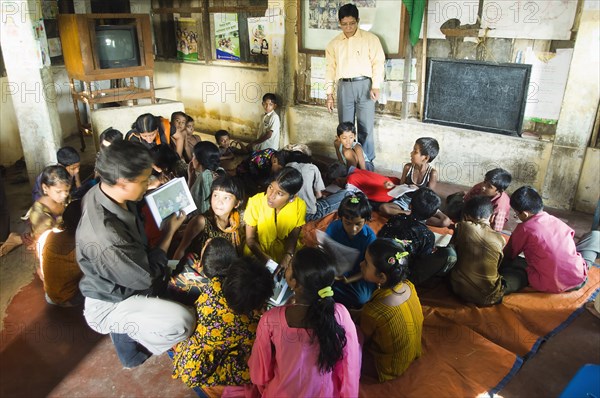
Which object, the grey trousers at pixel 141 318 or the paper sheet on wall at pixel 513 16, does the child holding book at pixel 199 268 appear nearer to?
the grey trousers at pixel 141 318

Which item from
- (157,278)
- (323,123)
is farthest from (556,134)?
(157,278)

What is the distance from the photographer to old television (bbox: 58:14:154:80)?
6.30 meters

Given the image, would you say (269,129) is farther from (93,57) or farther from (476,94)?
(476,94)

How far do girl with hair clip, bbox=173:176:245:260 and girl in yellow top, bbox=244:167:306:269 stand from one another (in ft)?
0.34

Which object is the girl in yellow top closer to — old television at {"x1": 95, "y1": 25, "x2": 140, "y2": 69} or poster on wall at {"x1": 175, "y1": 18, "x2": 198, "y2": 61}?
old television at {"x1": 95, "y1": 25, "x2": 140, "y2": 69}

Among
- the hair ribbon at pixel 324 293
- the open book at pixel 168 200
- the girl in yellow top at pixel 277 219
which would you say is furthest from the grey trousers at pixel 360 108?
the hair ribbon at pixel 324 293

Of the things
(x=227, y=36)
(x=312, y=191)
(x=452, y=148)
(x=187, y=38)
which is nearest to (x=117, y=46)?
(x=227, y=36)

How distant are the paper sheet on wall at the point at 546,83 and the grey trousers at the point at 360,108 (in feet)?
6.30

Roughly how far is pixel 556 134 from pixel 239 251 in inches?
152

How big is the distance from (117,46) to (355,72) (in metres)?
3.52

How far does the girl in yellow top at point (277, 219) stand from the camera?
11.4ft

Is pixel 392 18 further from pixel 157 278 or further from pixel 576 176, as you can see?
pixel 157 278

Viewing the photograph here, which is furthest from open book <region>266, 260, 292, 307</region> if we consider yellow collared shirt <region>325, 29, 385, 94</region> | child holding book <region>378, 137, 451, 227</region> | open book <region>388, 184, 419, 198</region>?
yellow collared shirt <region>325, 29, 385, 94</region>

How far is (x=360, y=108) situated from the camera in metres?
6.22
